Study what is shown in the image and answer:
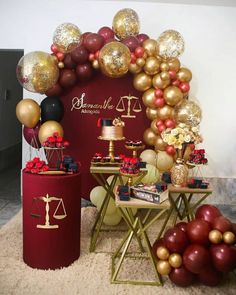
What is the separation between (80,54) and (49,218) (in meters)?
2.16

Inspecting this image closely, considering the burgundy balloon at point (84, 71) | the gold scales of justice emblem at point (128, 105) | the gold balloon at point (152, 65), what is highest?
the gold balloon at point (152, 65)

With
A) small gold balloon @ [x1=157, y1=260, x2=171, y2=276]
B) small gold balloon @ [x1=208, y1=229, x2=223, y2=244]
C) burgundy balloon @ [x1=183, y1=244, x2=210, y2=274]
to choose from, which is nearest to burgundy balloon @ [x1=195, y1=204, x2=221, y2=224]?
small gold balloon @ [x1=208, y1=229, x2=223, y2=244]

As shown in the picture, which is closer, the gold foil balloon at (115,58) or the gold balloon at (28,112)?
the gold foil balloon at (115,58)

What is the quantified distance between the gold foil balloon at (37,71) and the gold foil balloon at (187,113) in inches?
61.1

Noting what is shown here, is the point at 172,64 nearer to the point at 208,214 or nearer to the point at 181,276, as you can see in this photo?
the point at 208,214

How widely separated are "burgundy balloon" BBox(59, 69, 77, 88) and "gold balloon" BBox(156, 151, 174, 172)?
1.42 meters

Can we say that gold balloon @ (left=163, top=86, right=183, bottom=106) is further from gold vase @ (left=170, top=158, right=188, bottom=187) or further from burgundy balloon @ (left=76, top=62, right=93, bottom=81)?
gold vase @ (left=170, top=158, right=188, bottom=187)

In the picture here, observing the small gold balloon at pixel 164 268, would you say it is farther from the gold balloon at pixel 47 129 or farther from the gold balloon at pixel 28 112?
the gold balloon at pixel 28 112

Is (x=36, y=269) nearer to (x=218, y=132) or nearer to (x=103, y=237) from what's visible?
(x=103, y=237)

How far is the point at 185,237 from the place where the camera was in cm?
259

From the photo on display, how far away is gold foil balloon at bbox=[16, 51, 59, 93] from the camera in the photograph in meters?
3.79

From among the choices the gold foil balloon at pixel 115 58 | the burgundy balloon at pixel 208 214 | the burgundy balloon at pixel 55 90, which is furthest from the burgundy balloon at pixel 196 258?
the burgundy balloon at pixel 55 90

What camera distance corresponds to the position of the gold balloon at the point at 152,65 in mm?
3930

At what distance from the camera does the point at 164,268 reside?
255cm
